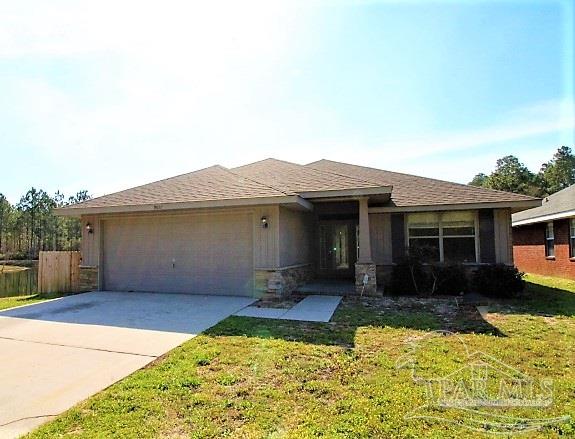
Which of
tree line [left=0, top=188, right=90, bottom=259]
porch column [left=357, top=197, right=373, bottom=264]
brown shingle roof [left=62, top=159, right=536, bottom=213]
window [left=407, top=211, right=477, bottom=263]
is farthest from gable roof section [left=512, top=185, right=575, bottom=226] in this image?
tree line [left=0, top=188, right=90, bottom=259]

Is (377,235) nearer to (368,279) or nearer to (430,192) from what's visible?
(368,279)

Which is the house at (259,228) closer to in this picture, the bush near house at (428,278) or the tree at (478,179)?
the bush near house at (428,278)

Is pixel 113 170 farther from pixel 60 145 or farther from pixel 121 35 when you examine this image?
pixel 121 35

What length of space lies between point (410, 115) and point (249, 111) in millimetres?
4863

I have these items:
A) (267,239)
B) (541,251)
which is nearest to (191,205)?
(267,239)

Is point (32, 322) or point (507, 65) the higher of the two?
point (507, 65)

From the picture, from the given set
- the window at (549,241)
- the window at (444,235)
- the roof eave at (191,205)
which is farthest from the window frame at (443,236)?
the window at (549,241)

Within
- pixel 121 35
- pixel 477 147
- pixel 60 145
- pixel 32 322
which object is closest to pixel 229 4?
pixel 121 35

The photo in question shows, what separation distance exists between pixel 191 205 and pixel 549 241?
1470 centimetres

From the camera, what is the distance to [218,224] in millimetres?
9672

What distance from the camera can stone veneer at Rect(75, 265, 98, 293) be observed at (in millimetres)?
10719

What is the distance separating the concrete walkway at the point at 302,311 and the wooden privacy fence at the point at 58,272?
265 inches

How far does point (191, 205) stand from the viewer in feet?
29.8

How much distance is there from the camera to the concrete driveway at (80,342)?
347 centimetres
